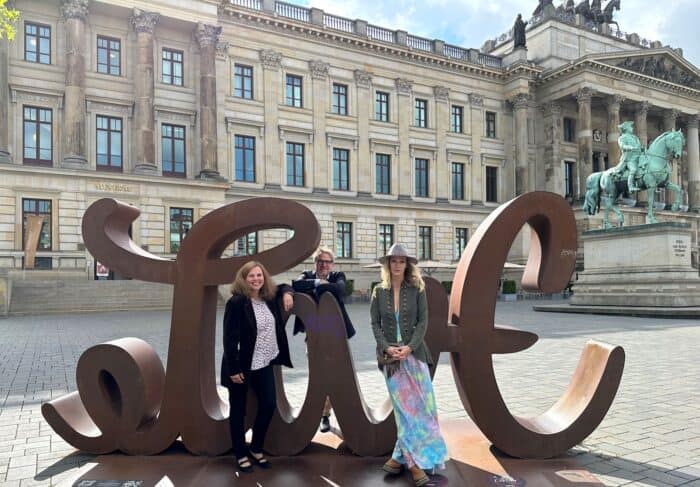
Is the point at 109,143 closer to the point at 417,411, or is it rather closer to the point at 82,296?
the point at 82,296

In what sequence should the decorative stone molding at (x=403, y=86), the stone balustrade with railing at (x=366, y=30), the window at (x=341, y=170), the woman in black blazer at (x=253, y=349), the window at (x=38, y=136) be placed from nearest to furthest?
the woman in black blazer at (x=253, y=349), the window at (x=38, y=136), the stone balustrade with railing at (x=366, y=30), the window at (x=341, y=170), the decorative stone molding at (x=403, y=86)

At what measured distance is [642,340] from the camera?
12.8 metres

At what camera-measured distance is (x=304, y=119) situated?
36.6m

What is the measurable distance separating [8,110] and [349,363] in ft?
99.4

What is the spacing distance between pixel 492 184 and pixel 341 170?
1371 centimetres

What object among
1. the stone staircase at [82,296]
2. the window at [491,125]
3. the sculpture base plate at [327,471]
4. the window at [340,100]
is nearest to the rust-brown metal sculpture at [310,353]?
the sculpture base plate at [327,471]

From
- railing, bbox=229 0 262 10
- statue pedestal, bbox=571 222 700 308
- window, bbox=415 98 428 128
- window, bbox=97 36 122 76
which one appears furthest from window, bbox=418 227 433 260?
window, bbox=97 36 122 76

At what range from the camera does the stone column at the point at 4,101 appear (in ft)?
90.3

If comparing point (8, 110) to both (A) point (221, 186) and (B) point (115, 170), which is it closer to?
(B) point (115, 170)

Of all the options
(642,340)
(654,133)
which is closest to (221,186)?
(642,340)

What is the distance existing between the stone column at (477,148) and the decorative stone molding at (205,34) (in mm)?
20283

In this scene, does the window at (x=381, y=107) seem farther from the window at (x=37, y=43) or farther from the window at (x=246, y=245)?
the window at (x=37, y=43)

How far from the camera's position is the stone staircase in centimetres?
2256

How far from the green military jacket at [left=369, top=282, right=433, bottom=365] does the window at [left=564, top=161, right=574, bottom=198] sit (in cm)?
4465
